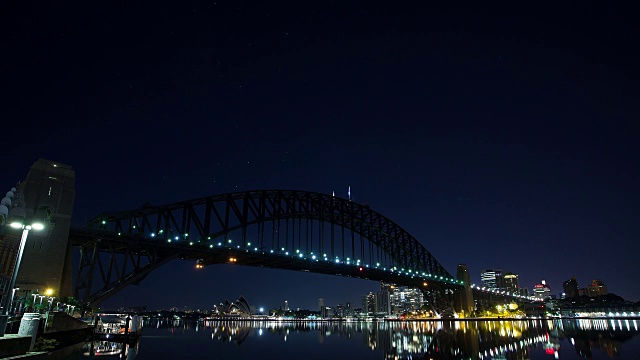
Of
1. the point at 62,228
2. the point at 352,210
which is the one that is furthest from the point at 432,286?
the point at 62,228

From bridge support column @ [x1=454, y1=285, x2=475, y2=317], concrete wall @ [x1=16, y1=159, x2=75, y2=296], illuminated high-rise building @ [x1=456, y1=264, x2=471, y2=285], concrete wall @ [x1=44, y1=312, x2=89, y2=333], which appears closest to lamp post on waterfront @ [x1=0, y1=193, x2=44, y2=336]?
concrete wall @ [x1=44, y1=312, x2=89, y2=333]

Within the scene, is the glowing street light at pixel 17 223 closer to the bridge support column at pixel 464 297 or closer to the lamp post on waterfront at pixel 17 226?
the lamp post on waterfront at pixel 17 226

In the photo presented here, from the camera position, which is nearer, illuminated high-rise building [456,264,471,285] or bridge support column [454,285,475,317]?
bridge support column [454,285,475,317]

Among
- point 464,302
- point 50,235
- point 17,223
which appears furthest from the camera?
point 464,302

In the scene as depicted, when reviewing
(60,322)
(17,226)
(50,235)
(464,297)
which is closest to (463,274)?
(464,297)

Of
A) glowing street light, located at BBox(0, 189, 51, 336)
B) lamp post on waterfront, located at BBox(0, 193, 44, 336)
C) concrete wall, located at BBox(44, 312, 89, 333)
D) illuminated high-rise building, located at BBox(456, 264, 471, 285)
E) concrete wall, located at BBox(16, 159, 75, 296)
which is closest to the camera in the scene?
glowing street light, located at BBox(0, 189, 51, 336)

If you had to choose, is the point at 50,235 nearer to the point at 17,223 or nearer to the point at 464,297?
the point at 17,223

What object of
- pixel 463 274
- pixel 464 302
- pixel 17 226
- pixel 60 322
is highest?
pixel 463 274

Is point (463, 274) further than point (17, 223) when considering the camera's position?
Yes

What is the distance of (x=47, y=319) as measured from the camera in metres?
27.1

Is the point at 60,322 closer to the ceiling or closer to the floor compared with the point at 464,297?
closer to the floor

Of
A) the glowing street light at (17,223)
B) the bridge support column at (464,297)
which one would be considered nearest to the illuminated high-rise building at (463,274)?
the bridge support column at (464,297)

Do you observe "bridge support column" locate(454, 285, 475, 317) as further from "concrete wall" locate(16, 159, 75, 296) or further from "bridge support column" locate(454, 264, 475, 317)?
"concrete wall" locate(16, 159, 75, 296)

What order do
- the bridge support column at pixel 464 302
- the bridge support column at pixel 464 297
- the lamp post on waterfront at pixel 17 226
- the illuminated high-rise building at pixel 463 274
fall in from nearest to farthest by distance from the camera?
the lamp post on waterfront at pixel 17 226
the bridge support column at pixel 464 302
the bridge support column at pixel 464 297
the illuminated high-rise building at pixel 463 274
